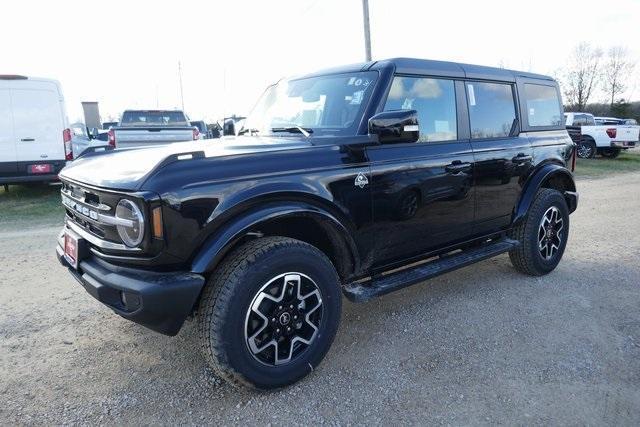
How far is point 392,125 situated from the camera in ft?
9.79

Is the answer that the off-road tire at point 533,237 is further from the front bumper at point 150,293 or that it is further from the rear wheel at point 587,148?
the rear wheel at point 587,148

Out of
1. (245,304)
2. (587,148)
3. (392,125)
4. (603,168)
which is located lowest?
(603,168)

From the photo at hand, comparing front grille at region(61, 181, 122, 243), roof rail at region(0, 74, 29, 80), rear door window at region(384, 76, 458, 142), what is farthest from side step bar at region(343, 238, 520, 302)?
roof rail at region(0, 74, 29, 80)

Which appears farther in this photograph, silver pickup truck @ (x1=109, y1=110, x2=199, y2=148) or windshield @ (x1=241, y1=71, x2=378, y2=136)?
silver pickup truck @ (x1=109, y1=110, x2=199, y2=148)

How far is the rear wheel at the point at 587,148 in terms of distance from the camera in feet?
65.2

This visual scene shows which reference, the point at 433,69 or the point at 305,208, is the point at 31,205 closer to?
the point at 305,208

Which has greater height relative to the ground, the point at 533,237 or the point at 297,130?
the point at 297,130

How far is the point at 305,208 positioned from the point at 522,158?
8.32 ft

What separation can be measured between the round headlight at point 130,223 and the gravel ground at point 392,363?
0.98 metres

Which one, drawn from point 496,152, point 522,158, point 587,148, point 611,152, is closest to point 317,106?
point 496,152

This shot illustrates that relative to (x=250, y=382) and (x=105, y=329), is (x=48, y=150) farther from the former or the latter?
(x=250, y=382)

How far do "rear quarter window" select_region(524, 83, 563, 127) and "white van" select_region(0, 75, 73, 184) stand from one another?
351 inches

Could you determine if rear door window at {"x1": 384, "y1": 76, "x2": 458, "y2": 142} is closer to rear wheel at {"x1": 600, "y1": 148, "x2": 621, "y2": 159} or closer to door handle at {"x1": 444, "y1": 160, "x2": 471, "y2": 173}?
door handle at {"x1": 444, "y1": 160, "x2": 471, "y2": 173}

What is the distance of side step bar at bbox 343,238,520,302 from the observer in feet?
10.3
